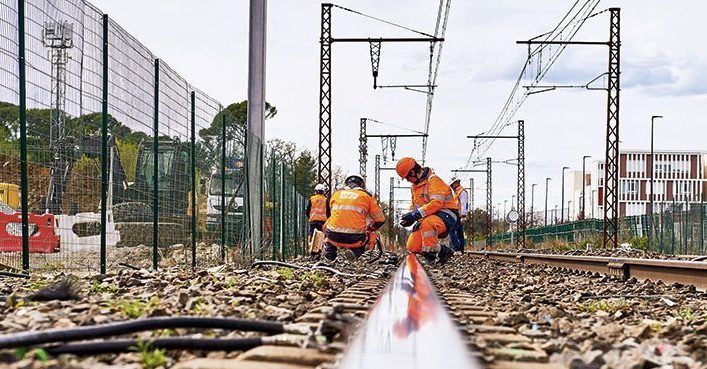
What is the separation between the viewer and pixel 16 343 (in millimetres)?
3760

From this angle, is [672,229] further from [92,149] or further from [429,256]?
[92,149]

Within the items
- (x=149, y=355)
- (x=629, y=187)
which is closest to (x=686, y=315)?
(x=149, y=355)

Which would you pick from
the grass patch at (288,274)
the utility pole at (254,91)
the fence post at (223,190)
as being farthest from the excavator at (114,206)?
the grass patch at (288,274)

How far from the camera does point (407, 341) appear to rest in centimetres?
400

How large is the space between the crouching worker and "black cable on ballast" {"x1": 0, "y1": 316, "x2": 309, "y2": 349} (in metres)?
10.3

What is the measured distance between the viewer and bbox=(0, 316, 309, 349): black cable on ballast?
3809mm

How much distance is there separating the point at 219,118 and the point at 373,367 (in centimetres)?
1317

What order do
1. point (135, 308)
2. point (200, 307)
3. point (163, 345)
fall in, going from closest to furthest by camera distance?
point (163, 345), point (135, 308), point (200, 307)

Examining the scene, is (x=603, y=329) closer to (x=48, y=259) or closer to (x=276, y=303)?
(x=276, y=303)

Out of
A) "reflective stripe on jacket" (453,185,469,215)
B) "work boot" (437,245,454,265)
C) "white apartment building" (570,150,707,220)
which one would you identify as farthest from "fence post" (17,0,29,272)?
"white apartment building" (570,150,707,220)

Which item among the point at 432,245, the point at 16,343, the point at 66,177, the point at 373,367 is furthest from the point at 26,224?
the point at 432,245

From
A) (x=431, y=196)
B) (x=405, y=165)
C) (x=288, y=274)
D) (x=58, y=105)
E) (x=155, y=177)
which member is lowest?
(x=288, y=274)

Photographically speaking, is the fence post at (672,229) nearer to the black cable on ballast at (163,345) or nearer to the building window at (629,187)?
the black cable on ballast at (163,345)

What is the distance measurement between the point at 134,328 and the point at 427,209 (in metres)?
10.3
